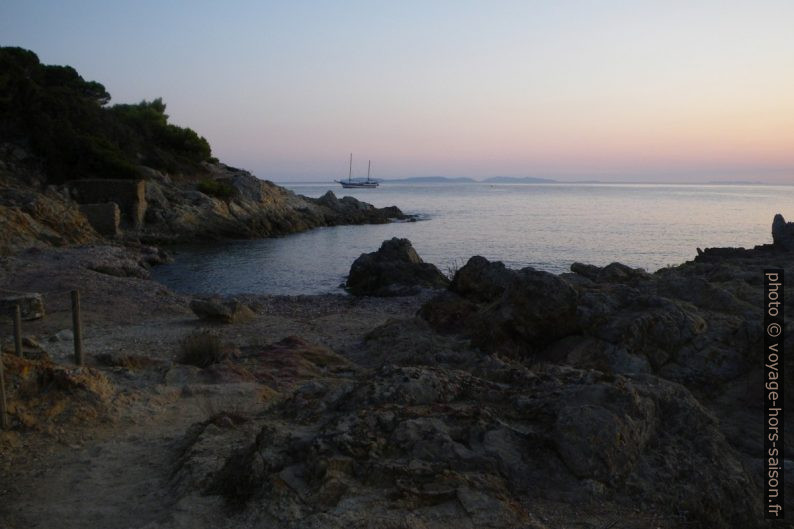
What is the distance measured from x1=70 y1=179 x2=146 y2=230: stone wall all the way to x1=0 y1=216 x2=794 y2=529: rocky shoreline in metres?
29.2

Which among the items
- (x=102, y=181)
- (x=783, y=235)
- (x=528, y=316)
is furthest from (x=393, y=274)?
(x=102, y=181)

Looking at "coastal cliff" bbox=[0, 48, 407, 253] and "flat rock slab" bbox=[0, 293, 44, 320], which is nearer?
"flat rock slab" bbox=[0, 293, 44, 320]

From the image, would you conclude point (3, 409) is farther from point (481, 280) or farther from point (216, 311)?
point (481, 280)

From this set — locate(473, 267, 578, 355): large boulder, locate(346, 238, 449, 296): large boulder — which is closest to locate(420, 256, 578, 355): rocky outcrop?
locate(473, 267, 578, 355): large boulder

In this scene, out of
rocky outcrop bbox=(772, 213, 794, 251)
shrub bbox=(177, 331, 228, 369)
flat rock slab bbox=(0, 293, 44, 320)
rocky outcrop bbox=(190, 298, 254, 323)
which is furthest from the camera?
rocky outcrop bbox=(772, 213, 794, 251)

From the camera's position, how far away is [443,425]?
538 centimetres

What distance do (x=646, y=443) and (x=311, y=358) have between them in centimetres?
686

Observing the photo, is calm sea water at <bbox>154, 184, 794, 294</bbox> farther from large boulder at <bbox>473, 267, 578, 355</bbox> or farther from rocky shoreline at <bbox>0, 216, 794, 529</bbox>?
rocky shoreline at <bbox>0, 216, 794, 529</bbox>

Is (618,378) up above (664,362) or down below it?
above

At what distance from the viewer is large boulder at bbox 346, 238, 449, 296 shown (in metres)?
22.2

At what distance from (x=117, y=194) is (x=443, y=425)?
37915 mm

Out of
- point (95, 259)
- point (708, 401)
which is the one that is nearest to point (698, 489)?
point (708, 401)

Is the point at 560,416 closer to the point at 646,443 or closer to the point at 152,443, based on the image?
the point at 646,443

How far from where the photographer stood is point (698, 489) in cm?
495
